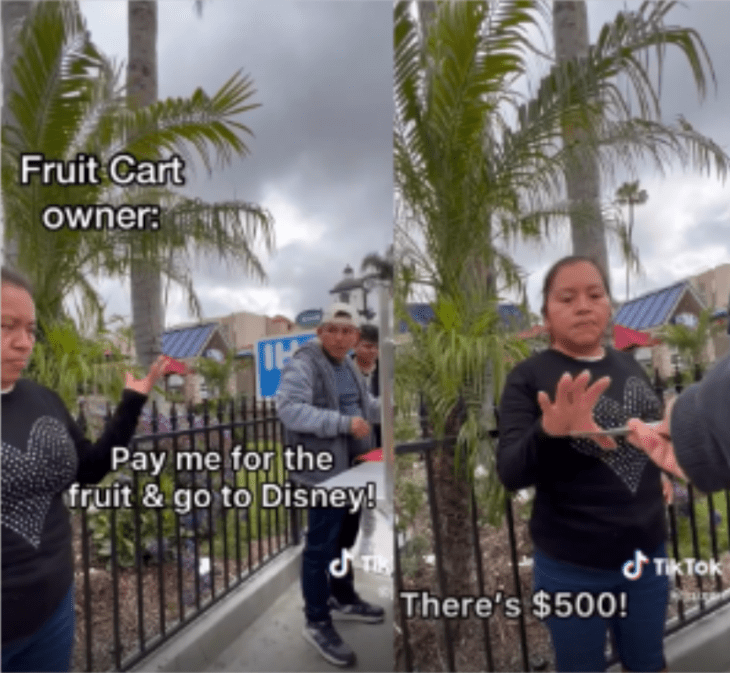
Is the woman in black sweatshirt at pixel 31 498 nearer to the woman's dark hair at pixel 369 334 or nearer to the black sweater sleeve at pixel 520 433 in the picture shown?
Result: the woman's dark hair at pixel 369 334

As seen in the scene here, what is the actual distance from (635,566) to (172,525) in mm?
1177

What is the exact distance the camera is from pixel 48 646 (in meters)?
1.55

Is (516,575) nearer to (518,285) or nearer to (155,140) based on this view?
(518,285)

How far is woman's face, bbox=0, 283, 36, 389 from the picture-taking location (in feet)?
4.87

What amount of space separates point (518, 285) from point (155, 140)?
0.98 m

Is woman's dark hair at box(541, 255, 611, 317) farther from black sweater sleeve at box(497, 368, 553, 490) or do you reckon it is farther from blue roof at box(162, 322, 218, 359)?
blue roof at box(162, 322, 218, 359)

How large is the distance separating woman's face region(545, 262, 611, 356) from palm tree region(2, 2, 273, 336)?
746 mm

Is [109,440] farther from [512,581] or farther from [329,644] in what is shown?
[512,581]

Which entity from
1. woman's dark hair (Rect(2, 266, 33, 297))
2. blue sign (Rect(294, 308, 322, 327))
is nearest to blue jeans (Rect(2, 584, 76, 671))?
woman's dark hair (Rect(2, 266, 33, 297))

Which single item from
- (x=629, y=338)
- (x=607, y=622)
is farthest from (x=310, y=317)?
(x=607, y=622)

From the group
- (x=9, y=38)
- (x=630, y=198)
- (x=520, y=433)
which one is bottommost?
(x=520, y=433)

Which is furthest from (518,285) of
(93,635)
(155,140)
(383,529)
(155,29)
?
(93,635)

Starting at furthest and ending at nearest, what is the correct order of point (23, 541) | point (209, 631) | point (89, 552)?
1. point (209, 631)
2. point (89, 552)
3. point (23, 541)

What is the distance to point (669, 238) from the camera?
162cm
